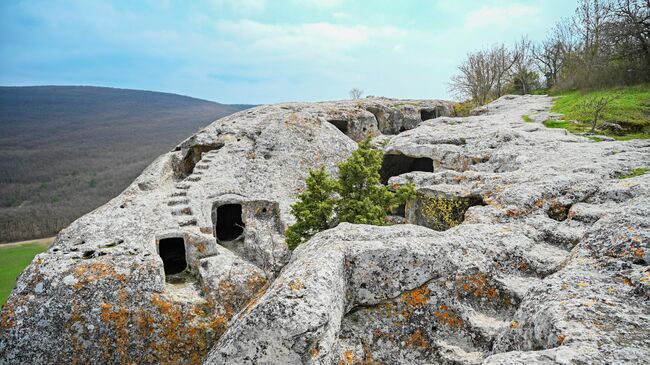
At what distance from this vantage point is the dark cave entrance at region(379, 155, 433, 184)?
21078mm

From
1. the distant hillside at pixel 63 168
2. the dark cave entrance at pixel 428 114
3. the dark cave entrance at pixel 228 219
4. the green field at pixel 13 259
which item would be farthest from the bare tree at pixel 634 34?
the distant hillside at pixel 63 168

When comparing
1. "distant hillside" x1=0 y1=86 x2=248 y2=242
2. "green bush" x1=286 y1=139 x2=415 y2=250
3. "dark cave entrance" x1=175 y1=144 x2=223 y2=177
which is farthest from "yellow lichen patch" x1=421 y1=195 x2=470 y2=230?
"distant hillside" x1=0 y1=86 x2=248 y2=242

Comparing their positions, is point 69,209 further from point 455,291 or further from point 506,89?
point 455,291

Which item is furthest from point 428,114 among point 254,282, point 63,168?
point 63,168

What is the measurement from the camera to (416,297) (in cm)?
578

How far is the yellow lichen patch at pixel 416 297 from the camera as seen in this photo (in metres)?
5.73

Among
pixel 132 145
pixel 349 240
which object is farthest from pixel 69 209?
pixel 349 240

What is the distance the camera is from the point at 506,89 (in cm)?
5200

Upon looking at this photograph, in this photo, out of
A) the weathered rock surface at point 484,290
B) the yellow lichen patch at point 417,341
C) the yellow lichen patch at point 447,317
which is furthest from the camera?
the yellow lichen patch at point 447,317

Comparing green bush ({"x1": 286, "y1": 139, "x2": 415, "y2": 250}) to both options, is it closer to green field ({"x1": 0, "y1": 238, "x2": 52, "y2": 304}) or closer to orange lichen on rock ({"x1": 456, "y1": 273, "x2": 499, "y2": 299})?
orange lichen on rock ({"x1": 456, "y1": 273, "x2": 499, "y2": 299})

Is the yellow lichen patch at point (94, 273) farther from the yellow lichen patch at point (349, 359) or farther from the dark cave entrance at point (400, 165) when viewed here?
the dark cave entrance at point (400, 165)

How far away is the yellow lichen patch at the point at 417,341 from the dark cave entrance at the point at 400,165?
51.4 feet

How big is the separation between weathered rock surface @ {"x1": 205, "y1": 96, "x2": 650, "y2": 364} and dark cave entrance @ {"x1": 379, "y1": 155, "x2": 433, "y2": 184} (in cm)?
1184

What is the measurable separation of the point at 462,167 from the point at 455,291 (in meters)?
10.6
